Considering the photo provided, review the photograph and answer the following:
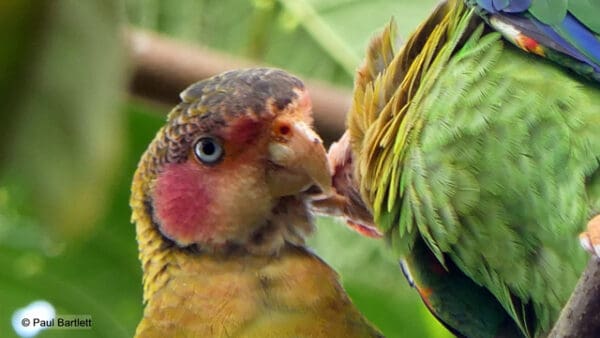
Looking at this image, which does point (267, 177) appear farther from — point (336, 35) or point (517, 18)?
point (336, 35)

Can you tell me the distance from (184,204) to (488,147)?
0.57 m

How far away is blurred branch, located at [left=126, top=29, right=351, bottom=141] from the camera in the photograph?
2.15m

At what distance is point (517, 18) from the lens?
6.32ft

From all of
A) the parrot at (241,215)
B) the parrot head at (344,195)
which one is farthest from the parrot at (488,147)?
the parrot at (241,215)

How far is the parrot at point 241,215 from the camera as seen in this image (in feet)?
6.53

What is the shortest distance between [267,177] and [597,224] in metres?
0.63

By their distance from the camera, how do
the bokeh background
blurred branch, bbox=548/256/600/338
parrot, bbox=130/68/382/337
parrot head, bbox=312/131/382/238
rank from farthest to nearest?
the bokeh background, parrot head, bbox=312/131/382/238, parrot, bbox=130/68/382/337, blurred branch, bbox=548/256/600/338

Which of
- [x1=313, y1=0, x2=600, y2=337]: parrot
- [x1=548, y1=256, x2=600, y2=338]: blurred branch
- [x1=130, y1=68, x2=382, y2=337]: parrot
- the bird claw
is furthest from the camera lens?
[x1=130, y1=68, x2=382, y2=337]: parrot

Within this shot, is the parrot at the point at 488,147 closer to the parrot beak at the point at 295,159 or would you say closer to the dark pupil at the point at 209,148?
the parrot beak at the point at 295,159

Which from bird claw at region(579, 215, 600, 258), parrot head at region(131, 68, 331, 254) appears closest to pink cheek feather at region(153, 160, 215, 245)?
parrot head at region(131, 68, 331, 254)

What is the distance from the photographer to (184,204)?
204cm

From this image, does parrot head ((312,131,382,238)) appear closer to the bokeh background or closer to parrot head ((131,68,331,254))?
parrot head ((131,68,331,254))

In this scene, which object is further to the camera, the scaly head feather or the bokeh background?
the bokeh background

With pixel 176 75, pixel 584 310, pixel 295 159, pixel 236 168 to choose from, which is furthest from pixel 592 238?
pixel 176 75
